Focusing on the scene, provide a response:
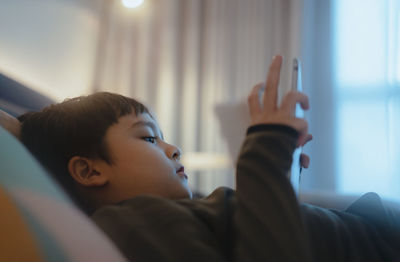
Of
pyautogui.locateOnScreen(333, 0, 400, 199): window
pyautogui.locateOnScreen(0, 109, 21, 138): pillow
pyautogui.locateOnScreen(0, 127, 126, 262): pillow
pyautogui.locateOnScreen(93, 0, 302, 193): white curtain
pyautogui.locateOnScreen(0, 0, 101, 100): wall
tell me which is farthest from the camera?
pyautogui.locateOnScreen(93, 0, 302, 193): white curtain

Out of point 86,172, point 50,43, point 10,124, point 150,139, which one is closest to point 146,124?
point 150,139

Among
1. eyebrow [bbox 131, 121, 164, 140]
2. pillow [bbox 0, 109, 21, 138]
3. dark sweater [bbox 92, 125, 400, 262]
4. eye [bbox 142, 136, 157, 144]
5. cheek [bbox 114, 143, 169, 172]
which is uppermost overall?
pillow [bbox 0, 109, 21, 138]

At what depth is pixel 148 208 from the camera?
58cm

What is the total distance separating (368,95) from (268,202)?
66.7 inches

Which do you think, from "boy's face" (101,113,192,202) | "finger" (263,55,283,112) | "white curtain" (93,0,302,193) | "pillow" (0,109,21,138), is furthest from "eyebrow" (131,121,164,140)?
"white curtain" (93,0,302,193)

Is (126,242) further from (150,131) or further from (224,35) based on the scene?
(224,35)

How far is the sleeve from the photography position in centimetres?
47

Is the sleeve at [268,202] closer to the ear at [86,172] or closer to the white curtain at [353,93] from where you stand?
the ear at [86,172]

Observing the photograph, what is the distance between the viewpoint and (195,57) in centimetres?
227

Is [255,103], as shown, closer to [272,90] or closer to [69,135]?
[272,90]

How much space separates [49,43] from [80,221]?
5.17ft

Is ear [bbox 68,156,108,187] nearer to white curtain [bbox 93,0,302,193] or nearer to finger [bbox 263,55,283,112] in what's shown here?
finger [bbox 263,55,283,112]

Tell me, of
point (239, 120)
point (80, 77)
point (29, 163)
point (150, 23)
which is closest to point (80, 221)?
point (29, 163)

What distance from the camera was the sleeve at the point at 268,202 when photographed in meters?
0.47
